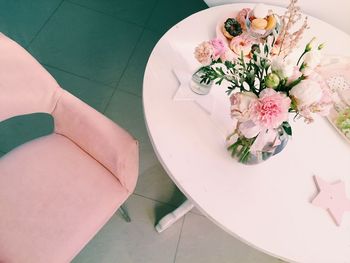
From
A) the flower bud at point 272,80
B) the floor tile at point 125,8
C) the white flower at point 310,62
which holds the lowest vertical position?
the floor tile at point 125,8

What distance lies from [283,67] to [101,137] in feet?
2.01

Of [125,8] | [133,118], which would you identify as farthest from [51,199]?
[125,8]

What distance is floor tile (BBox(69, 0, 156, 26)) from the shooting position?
7.43 ft

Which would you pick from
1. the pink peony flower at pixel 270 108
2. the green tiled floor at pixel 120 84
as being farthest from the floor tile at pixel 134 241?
the pink peony flower at pixel 270 108

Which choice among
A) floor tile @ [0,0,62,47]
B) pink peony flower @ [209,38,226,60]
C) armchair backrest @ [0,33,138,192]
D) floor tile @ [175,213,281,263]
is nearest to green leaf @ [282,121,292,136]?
pink peony flower @ [209,38,226,60]

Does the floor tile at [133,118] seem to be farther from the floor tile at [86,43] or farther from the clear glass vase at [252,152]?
the clear glass vase at [252,152]

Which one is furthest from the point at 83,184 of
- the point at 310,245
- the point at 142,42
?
the point at 142,42

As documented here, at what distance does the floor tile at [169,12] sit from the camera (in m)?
2.29

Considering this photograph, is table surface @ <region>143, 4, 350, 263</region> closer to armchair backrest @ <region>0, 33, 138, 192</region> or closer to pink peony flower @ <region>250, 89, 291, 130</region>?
armchair backrest @ <region>0, 33, 138, 192</region>

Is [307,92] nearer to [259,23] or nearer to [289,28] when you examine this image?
[289,28]

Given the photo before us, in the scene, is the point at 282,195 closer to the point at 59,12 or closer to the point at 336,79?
the point at 336,79

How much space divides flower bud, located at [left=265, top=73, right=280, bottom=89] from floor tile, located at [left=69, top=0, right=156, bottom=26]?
1.72m

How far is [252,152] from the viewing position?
36.4 inches

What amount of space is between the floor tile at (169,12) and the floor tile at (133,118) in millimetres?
672
